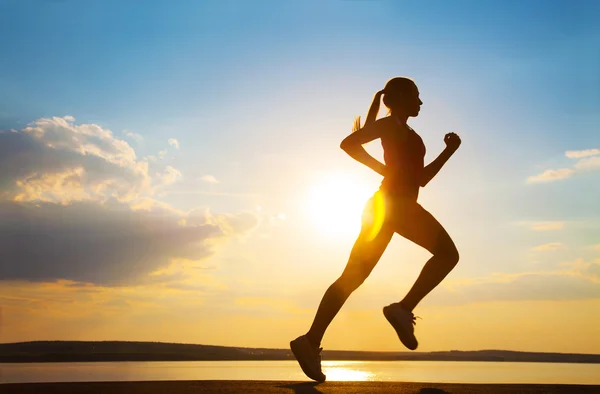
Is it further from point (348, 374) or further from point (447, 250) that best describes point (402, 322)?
point (348, 374)

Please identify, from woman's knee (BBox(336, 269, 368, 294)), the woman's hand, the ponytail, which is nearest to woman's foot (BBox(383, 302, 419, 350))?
woman's knee (BBox(336, 269, 368, 294))

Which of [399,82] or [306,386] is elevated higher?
[399,82]

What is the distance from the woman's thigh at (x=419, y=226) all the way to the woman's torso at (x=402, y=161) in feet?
0.39

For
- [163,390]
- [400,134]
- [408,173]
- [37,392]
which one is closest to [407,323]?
[408,173]

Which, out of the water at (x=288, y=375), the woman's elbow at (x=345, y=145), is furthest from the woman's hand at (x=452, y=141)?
the water at (x=288, y=375)

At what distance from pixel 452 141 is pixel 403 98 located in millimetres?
676

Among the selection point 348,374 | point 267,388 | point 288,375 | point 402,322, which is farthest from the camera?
point 348,374

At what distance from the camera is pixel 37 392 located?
200 inches

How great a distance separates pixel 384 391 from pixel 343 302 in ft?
3.80

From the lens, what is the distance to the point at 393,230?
237 inches

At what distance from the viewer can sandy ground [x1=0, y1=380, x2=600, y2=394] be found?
5.17 m

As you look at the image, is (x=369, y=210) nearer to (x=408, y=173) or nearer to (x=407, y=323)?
(x=408, y=173)

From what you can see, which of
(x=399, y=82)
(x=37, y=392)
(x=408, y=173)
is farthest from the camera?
(x=399, y=82)

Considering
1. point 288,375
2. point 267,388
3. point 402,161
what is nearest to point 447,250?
point 402,161
